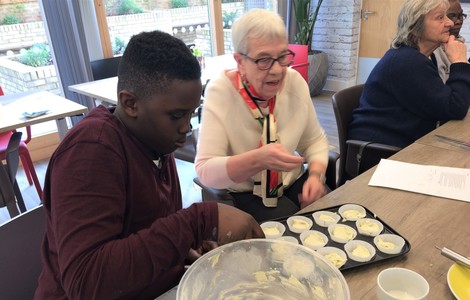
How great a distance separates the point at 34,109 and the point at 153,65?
1.93 m

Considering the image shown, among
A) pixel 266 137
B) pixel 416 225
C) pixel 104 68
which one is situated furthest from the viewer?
pixel 104 68

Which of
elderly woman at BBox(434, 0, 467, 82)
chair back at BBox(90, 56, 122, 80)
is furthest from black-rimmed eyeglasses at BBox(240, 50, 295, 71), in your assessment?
chair back at BBox(90, 56, 122, 80)

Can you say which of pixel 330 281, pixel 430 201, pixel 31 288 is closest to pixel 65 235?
pixel 31 288

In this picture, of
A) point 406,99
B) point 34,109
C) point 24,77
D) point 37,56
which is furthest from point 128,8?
point 406,99

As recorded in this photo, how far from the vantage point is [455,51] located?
6.18 feet

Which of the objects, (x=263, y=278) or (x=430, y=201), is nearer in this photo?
(x=263, y=278)

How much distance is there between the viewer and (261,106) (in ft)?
4.84

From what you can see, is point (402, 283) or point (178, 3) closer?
point (402, 283)

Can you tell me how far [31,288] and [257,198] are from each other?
86 cm

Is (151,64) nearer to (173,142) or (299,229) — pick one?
(173,142)

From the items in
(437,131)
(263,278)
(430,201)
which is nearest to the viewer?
(263,278)

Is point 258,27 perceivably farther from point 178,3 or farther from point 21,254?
point 178,3

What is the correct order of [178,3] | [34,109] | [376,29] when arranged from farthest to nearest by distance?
1. [376,29]
2. [178,3]
3. [34,109]

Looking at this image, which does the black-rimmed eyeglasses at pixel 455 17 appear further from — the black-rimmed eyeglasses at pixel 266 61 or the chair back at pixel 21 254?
the chair back at pixel 21 254
